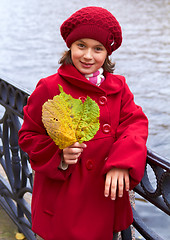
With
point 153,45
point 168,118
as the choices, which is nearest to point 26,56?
point 153,45

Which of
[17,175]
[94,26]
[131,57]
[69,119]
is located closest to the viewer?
[69,119]

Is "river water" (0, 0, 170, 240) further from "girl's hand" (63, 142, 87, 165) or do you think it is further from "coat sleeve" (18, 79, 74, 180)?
"girl's hand" (63, 142, 87, 165)

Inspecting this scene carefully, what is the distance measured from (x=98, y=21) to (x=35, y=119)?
19.3 inches

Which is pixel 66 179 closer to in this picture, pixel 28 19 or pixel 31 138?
pixel 31 138

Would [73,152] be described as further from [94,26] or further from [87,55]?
[94,26]

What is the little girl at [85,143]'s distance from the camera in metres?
1.79

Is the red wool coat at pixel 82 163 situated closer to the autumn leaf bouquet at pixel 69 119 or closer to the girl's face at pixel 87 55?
the girl's face at pixel 87 55

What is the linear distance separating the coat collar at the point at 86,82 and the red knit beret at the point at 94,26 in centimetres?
13

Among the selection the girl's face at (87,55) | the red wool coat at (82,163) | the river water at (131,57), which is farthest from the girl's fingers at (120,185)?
the river water at (131,57)

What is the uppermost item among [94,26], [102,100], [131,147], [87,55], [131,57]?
[94,26]

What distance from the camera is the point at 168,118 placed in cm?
688

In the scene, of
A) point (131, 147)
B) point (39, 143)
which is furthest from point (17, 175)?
point (131, 147)

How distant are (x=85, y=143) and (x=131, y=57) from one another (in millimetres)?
9550

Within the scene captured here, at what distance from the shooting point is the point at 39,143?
1810mm
